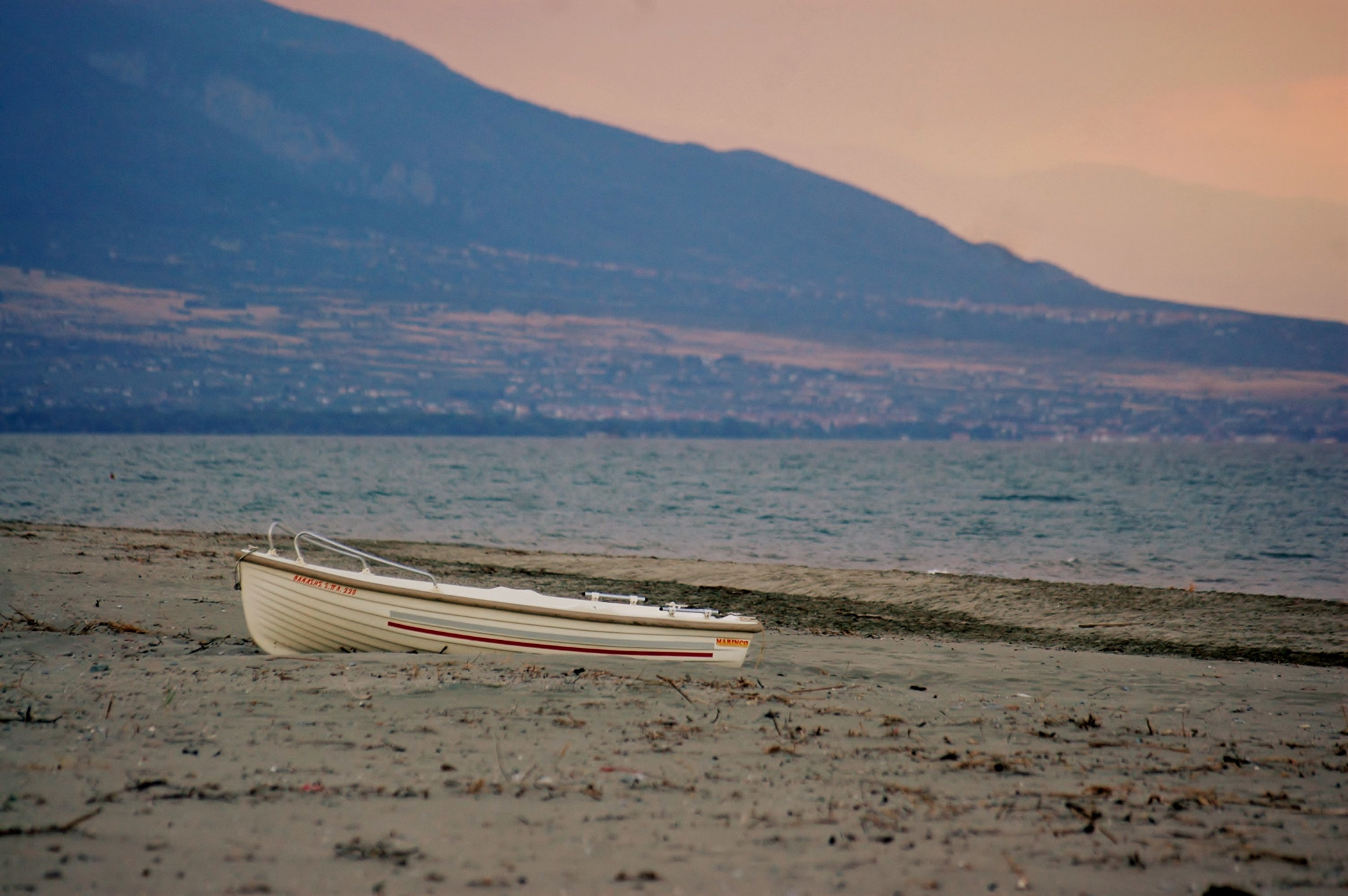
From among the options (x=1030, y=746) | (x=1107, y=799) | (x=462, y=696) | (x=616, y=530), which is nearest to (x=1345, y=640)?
(x=1030, y=746)

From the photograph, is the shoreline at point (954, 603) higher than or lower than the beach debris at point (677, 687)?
lower

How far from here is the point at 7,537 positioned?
2308 centimetres

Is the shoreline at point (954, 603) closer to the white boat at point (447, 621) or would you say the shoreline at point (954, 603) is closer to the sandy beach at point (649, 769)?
the sandy beach at point (649, 769)

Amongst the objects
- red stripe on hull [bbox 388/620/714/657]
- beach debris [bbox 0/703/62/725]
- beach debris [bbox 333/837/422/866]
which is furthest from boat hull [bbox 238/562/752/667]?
beach debris [bbox 333/837/422/866]

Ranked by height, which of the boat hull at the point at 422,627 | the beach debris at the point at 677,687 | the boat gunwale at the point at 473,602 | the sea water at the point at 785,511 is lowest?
the sea water at the point at 785,511

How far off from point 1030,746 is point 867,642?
5.91 m

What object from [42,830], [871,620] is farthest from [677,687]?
[871,620]

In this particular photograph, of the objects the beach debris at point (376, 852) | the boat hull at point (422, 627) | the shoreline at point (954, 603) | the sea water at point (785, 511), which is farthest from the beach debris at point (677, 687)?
the sea water at point (785, 511)

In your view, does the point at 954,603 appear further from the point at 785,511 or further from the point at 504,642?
the point at 785,511

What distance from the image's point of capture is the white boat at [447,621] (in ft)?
36.2

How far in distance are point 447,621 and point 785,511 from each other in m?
37.6

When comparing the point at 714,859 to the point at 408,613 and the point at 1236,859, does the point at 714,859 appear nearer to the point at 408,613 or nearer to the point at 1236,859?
the point at 1236,859

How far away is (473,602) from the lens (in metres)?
11.1

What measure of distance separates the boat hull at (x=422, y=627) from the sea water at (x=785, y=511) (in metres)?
17.2
